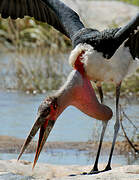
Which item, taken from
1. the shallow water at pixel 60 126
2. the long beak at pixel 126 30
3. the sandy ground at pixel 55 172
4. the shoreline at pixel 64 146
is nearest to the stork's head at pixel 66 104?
the sandy ground at pixel 55 172

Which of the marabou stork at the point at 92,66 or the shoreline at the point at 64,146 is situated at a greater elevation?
the marabou stork at the point at 92,66

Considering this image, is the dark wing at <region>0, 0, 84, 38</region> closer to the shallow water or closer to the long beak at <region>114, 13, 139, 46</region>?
the long beak at <region>114, 13, 139, 46</region>

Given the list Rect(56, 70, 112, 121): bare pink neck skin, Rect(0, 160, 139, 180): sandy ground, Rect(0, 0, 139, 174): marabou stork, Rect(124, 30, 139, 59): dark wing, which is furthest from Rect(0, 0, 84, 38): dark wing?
Rect(0, 160, 139, 180): sandy ground

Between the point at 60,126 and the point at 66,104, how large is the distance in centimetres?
277

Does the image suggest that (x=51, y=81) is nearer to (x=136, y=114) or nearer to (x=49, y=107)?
(x=136, y=114)

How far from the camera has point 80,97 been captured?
5.46m

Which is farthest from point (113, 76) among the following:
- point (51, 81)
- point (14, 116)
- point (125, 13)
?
point (125, 13)

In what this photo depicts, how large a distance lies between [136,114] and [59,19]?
230 centimetres

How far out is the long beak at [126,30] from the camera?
5.66 meters

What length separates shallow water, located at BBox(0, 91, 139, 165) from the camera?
6625mm

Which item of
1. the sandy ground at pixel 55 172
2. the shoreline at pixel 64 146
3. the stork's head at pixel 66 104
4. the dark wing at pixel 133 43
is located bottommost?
the sandy ground at pixel 55 172

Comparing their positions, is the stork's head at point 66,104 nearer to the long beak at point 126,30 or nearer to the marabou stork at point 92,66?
the marabou stork at point 92,66

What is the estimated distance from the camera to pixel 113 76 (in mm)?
6043

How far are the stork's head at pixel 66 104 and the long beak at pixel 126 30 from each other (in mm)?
576
